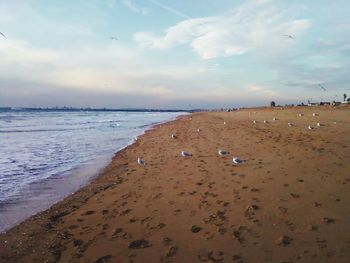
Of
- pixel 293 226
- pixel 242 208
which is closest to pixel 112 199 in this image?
pixel 242 208

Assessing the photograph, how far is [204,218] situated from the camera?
6070 millimetres

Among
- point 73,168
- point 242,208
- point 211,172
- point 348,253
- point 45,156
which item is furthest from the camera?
point 45,156

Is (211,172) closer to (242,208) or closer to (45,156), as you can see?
(242,208)

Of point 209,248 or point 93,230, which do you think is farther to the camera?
point 93,230

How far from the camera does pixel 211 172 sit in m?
9.77

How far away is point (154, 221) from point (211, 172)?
3871 millimetres

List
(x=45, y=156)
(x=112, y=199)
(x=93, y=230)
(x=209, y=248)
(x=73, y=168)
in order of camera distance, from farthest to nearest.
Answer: (x=45, y=156), (x=73, y=168), (x=112, y=199), (x=93, y=230), (x=209, y=248)

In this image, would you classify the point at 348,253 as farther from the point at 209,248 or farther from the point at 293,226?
the point at 209,248

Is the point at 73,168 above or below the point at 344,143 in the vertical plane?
below

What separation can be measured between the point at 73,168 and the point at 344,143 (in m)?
9.90

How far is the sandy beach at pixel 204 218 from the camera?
15.8 ft

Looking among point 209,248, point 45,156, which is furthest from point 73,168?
point 209,248

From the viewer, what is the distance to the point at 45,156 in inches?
606

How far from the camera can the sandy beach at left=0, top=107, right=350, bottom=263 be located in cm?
483
